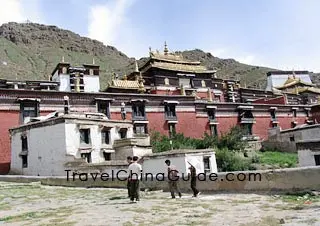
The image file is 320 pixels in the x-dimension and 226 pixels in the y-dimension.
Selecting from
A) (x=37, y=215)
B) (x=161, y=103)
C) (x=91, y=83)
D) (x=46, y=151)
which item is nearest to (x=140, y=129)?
(x=161, y=103)

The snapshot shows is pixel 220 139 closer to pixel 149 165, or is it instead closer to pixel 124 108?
pixel 124 108

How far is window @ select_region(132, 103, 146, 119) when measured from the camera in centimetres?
3386

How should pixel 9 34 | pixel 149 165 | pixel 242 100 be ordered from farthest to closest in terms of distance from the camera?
pixel 9 34
pixel 242 100
pixel 149 165

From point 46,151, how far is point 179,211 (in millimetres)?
17608

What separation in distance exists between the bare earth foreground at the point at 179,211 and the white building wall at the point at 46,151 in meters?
11.9

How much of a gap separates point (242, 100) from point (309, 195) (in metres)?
46.3

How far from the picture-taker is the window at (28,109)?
29094 millimetres

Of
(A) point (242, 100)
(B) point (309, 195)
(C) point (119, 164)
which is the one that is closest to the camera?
(B) point (309, 195)

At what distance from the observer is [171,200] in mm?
10812

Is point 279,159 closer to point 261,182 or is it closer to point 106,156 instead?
point 106,156

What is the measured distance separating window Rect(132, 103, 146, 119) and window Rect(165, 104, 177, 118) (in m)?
2.63

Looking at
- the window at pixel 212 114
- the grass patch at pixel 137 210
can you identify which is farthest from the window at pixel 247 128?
the grass patch at pixel 137 210

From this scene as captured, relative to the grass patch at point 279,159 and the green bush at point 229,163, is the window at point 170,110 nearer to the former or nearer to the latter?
the green bush at point 229,163

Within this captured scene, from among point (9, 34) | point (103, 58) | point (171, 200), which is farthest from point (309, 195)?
Result: point (9, 34)
